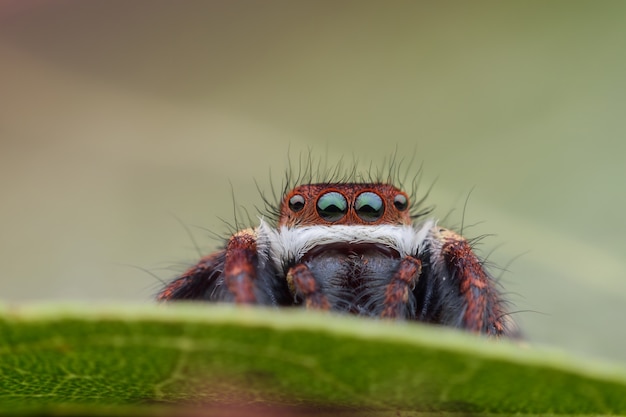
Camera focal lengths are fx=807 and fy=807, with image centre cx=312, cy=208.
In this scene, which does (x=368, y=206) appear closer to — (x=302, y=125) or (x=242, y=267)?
(x=242, y=267)

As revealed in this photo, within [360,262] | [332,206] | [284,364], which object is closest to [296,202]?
[332,206]

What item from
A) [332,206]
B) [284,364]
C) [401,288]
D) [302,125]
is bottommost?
[284,364]

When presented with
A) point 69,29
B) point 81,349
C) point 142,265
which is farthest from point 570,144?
point 81,349

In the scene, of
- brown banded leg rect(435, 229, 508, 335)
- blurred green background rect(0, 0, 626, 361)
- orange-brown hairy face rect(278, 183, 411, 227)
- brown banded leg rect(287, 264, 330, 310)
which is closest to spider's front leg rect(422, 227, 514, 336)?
brown banded leg rect(435, 229, 508, 335)

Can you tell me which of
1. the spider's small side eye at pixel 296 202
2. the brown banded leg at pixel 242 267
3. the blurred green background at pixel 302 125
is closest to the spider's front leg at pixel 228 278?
the brown banded leg at pixel 242 267

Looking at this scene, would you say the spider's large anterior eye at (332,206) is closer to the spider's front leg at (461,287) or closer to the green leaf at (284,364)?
the spider's front leg at (461,287)

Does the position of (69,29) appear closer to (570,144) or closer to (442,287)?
(570,144)
